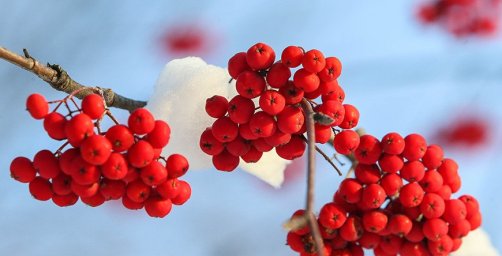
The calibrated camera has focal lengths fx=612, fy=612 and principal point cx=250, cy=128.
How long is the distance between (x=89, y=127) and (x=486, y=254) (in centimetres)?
112

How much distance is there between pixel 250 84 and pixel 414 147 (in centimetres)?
35

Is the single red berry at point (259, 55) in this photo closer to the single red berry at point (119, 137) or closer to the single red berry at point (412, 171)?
the single red berry at point (119, 137)

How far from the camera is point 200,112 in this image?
4.23 feet

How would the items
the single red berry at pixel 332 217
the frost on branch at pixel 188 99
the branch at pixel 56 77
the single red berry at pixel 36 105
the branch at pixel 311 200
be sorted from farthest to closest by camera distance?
the frost on branch at pixel 188 99 → the single red berry at pixel 332 217 → the branch at pixel 56 77 → the single red berry at pixel 36 105 → the branch at pixel 311 200

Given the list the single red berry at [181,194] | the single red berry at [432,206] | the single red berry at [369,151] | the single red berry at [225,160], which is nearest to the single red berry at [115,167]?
the single red berry at [181,194]

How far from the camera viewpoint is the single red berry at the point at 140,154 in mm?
945

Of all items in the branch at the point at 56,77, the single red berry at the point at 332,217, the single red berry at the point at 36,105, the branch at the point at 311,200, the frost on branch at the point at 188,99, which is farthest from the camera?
the frost on branch at the point at 188,99

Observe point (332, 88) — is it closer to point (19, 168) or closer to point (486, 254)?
point (19, 168)

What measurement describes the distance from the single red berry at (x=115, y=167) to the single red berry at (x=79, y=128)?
5 centimetres

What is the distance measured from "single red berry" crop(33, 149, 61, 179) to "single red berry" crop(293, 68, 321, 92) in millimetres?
414

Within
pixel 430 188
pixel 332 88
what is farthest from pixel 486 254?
pixel 332 88

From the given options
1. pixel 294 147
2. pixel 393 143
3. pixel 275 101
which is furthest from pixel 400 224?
pixel 275 101

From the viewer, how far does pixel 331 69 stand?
104 centimetres

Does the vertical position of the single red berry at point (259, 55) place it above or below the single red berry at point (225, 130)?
above
